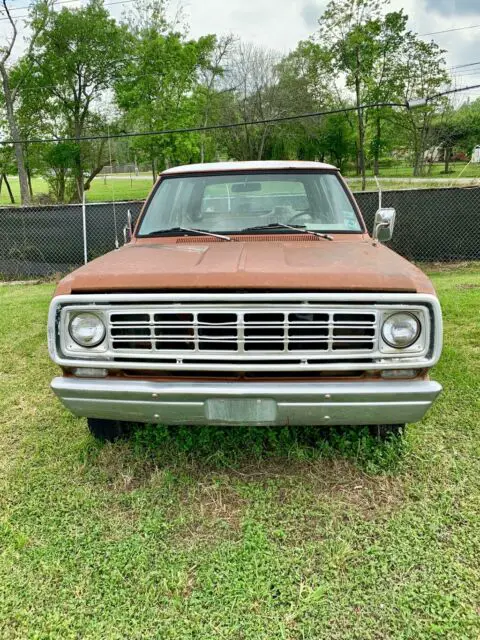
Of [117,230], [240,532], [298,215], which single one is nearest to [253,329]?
[240,532]

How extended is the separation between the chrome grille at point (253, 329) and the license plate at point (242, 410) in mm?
224

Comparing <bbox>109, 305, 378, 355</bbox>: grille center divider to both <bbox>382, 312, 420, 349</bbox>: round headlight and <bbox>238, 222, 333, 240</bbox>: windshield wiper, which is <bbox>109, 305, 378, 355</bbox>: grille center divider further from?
<bbox>238, 222, 333, 240</bbox>: windshield wiper

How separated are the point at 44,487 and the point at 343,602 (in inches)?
69.5

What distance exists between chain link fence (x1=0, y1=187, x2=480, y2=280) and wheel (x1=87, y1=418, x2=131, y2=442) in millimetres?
6947

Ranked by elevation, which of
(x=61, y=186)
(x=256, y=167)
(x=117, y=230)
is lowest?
(x=117, y=230)

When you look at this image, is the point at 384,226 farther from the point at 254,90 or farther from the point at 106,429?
the point at 254,90

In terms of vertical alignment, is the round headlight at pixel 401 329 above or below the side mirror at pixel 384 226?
below

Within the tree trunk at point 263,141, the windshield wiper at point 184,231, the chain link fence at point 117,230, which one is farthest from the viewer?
the tree trunk at point 263,141

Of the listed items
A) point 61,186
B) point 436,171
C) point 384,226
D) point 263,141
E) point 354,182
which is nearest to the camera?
point 384,226

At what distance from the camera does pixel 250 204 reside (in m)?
3.58

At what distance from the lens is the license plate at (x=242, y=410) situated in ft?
7.48

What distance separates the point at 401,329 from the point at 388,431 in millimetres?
945

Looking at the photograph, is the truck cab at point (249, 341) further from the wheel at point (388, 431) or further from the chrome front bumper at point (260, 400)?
the wheel at point (388, 431)

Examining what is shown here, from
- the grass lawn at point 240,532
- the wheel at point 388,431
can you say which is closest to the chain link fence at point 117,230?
the grass lawn at point 240,532
